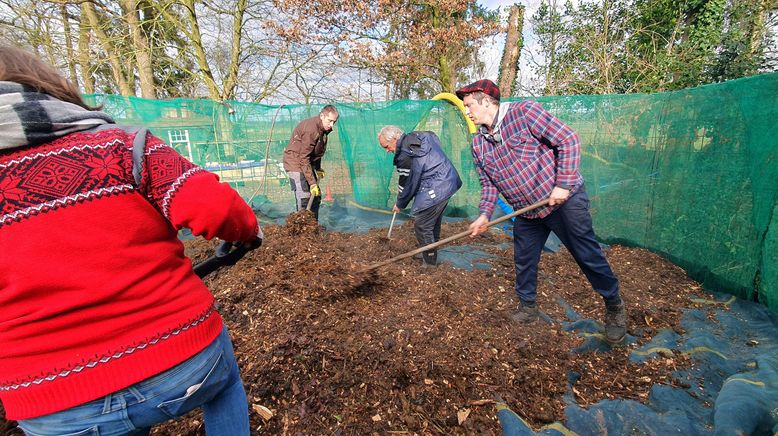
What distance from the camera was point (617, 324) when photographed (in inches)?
108

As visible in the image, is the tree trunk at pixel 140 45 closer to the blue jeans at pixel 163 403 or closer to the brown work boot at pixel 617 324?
the blue jeans at pixel 163 403

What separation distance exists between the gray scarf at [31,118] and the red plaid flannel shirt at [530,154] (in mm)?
2301

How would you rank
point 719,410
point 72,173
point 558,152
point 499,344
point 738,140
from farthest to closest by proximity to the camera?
1. point 738,140
2. point 499,344
3. point 558,152
4. point 719,410
5. point 72,173

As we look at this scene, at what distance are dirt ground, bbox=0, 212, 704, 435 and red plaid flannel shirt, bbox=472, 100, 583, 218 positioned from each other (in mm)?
1008

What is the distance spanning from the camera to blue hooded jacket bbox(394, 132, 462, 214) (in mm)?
3889

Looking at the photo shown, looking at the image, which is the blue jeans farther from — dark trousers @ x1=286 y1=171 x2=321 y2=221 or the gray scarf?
dark trousers @ x1=286 y1=171 x2=321 y2=221

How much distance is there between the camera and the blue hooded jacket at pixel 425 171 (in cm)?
389

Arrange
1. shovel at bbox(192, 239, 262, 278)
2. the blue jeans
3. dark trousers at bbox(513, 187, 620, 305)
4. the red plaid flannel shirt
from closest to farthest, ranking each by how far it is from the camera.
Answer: the blue jeans < shovel at bbox(192, 239, 262, 278) < the red plaid flannel shirt < dark trousers at bbox(513, 187, 620, 305)

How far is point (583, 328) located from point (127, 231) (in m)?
3.06

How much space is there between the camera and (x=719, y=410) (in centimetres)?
187

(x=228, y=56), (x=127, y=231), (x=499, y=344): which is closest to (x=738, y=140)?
(x=499, y=344)

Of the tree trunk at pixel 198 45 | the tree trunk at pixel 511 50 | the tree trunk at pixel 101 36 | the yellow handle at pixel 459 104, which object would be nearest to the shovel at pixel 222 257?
the yellow handle at pixel 459 104

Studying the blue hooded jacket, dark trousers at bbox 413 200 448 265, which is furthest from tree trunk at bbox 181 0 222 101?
dark trousers at bbox 413 200 448 265

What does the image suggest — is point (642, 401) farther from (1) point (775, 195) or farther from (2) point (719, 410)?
(1) point (775, 195)
